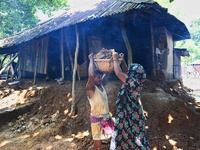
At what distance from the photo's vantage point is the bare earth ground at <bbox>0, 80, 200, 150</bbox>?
4230 mm

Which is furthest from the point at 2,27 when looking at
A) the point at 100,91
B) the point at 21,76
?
the point at 100,91

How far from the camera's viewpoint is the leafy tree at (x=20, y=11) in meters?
16.5

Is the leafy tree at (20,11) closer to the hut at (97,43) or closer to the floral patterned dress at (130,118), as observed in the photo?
the hut at (97,43)

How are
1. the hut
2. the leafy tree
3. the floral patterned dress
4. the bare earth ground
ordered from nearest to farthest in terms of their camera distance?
the floral patterned dress < the bare earth ground < the hut < the leafy tree

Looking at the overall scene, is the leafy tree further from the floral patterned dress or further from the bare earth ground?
the floral patterned dress

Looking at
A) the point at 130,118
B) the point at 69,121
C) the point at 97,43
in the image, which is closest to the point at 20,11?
the point at 97,43

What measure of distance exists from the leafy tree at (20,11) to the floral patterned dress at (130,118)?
17.3m

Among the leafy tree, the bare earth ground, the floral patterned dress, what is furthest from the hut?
the leafy tree

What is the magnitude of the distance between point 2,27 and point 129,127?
19.6 meters

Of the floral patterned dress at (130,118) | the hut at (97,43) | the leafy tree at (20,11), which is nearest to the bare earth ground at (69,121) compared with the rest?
the floral patterned dress at (130,118)

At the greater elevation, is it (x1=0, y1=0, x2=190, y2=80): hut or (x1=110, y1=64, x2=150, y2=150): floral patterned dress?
(x1=0, y1=0, x2=190, y2=80): hut

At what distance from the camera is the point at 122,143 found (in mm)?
2510

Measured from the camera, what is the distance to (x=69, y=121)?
214 inches

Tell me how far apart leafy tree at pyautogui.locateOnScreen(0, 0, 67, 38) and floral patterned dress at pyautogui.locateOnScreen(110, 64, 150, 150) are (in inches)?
682
